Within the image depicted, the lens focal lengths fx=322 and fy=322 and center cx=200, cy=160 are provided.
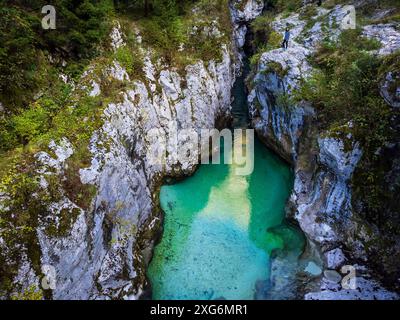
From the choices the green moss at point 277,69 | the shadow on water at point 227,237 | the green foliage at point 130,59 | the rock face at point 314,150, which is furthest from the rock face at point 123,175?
the green moss at point 277,69

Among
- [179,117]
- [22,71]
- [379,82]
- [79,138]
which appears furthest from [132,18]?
[379,82]

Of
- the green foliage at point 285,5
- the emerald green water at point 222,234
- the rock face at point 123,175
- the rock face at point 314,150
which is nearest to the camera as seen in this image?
the rock face at point 123,175

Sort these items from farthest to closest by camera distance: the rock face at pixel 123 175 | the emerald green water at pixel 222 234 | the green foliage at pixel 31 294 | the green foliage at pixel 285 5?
the green foliage at pixel 285 5
the emerald green water at pixel 222 234
the rock face at pixel 123 175
the green foliage at pixel 31 294

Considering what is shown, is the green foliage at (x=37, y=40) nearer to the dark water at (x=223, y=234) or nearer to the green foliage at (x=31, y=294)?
the green foliage at (x=31, y=294)

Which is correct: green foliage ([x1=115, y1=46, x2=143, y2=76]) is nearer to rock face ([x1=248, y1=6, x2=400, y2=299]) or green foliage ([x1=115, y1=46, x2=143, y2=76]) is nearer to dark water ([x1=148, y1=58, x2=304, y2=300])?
dark water ([x1=148, y1=58, x2=304, y2=300])

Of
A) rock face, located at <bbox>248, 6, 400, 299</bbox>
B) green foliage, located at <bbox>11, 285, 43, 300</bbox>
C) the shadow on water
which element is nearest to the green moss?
rock face, located at <bbox>248, 6, 400, 299</bbox>

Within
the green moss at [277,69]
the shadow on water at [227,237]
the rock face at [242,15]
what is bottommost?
the shadow on water at [227,237]
